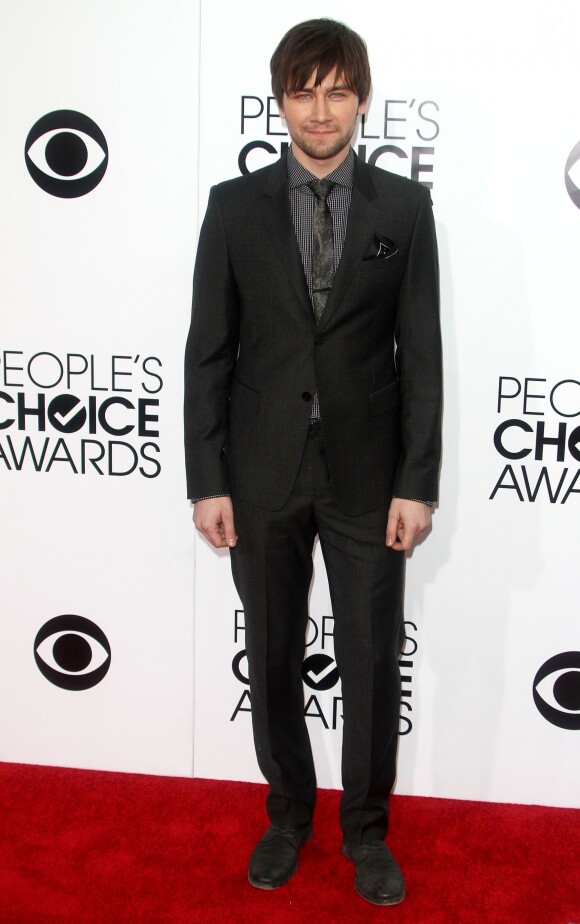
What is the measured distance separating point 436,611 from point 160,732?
87 centimetres

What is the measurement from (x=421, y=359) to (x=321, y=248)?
321mm

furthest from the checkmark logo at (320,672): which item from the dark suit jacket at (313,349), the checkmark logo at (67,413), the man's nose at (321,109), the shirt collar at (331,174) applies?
the man's nose at (321,109)

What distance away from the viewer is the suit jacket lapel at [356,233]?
1842 mm

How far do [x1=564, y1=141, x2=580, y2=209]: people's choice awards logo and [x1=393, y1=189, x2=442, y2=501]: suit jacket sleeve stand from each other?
0.45m

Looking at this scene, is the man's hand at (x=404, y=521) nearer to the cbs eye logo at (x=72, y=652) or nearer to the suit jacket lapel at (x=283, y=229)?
the suit jacket lapel at (x=283, y=229)

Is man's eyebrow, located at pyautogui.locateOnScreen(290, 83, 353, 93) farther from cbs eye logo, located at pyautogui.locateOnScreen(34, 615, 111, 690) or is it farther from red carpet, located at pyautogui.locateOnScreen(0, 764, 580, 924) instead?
red carpet, located at pyautogui.locateOnScreen(0, 764, 580, 924)

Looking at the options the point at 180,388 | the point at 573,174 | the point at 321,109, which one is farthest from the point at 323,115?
the point at 180,388

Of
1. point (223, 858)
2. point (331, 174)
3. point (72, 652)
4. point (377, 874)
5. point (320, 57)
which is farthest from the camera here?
point (72, 652)

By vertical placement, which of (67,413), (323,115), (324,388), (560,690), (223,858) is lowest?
(223,858)

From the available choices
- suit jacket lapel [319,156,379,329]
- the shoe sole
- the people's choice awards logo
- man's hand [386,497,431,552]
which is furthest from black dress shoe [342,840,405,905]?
the people's choice awards logo

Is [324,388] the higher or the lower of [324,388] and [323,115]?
the lower

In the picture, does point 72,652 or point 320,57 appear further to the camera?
point 72,652

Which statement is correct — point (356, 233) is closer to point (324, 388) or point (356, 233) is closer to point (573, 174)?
point (324, 388)

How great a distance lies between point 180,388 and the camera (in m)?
2.37
